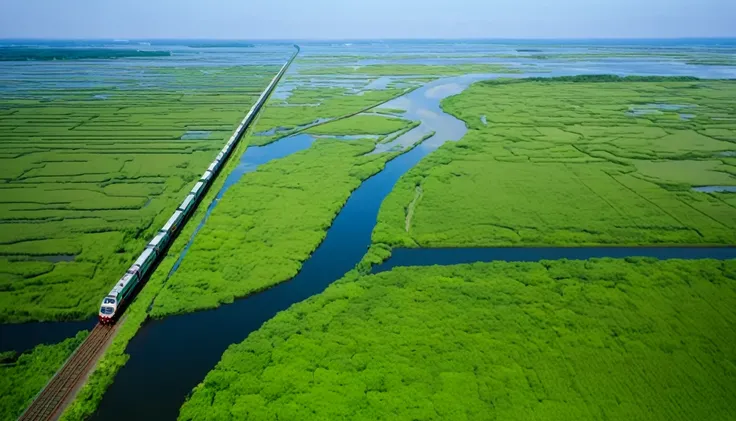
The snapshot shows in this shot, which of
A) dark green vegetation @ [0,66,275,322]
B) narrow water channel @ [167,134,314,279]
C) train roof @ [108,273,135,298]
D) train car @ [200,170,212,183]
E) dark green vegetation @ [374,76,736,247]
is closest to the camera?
train roof @ [108,273,135,298]

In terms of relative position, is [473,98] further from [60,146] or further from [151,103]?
[60,146]

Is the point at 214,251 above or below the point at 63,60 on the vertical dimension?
below

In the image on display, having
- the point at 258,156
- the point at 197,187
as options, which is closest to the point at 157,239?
the point at 197,187

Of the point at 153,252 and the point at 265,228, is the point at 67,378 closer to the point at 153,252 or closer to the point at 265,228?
the point at 153,252

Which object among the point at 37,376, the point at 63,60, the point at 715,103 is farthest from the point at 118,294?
the point at 63,60

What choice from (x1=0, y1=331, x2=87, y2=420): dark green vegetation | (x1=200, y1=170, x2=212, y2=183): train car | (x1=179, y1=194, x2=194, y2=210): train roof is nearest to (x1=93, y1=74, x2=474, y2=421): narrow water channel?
(x1=0, y1=331, x2=87, y2=420): dark green vegetation

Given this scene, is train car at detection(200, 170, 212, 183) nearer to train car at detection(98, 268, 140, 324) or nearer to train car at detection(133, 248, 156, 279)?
train car at detection(133, 248, 156, 279)

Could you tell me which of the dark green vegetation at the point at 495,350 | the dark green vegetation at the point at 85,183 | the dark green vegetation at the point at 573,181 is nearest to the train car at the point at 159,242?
the dark green vegetation at the point at 85,183
